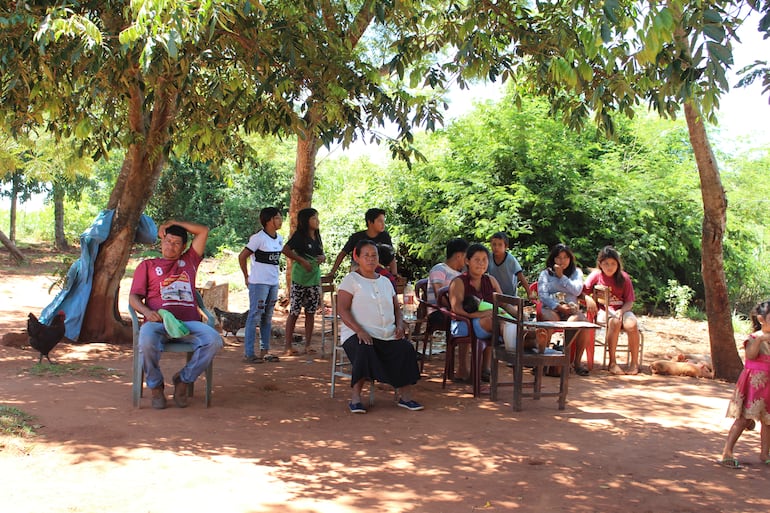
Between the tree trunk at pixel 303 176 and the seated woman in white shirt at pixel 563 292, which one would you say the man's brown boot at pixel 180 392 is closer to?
the seated woman in white shirt at pixel 563 292

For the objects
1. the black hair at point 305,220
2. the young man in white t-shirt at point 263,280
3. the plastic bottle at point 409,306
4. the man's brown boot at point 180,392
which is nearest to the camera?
the man's brown boot at point 180,392

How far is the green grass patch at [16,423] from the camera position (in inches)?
197

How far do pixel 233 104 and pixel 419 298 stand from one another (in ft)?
9.15

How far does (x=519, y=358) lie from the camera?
6.33 m

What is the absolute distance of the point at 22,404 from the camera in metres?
5.84

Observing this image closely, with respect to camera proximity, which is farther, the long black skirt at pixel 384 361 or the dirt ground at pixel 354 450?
the long black skirt at pixel 384 361

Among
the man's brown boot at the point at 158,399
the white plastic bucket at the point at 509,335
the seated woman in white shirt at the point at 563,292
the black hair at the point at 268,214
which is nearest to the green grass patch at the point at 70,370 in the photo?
the man's brown boot at the point at 158,399

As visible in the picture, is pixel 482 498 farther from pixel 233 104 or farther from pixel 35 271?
pixel 35 271

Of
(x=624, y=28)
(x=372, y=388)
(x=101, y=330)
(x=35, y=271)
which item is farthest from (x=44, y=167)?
(x=624, y=28)

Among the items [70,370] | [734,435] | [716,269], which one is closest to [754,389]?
[734,435]

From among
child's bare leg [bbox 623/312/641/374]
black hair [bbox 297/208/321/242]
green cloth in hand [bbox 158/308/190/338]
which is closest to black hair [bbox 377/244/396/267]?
black hair [bbox 297/208/321/242]

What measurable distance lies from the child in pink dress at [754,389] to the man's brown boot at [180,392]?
3.88 m

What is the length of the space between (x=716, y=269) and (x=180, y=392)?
18.7 ft

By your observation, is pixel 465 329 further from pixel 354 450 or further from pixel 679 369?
pixel 679 369
